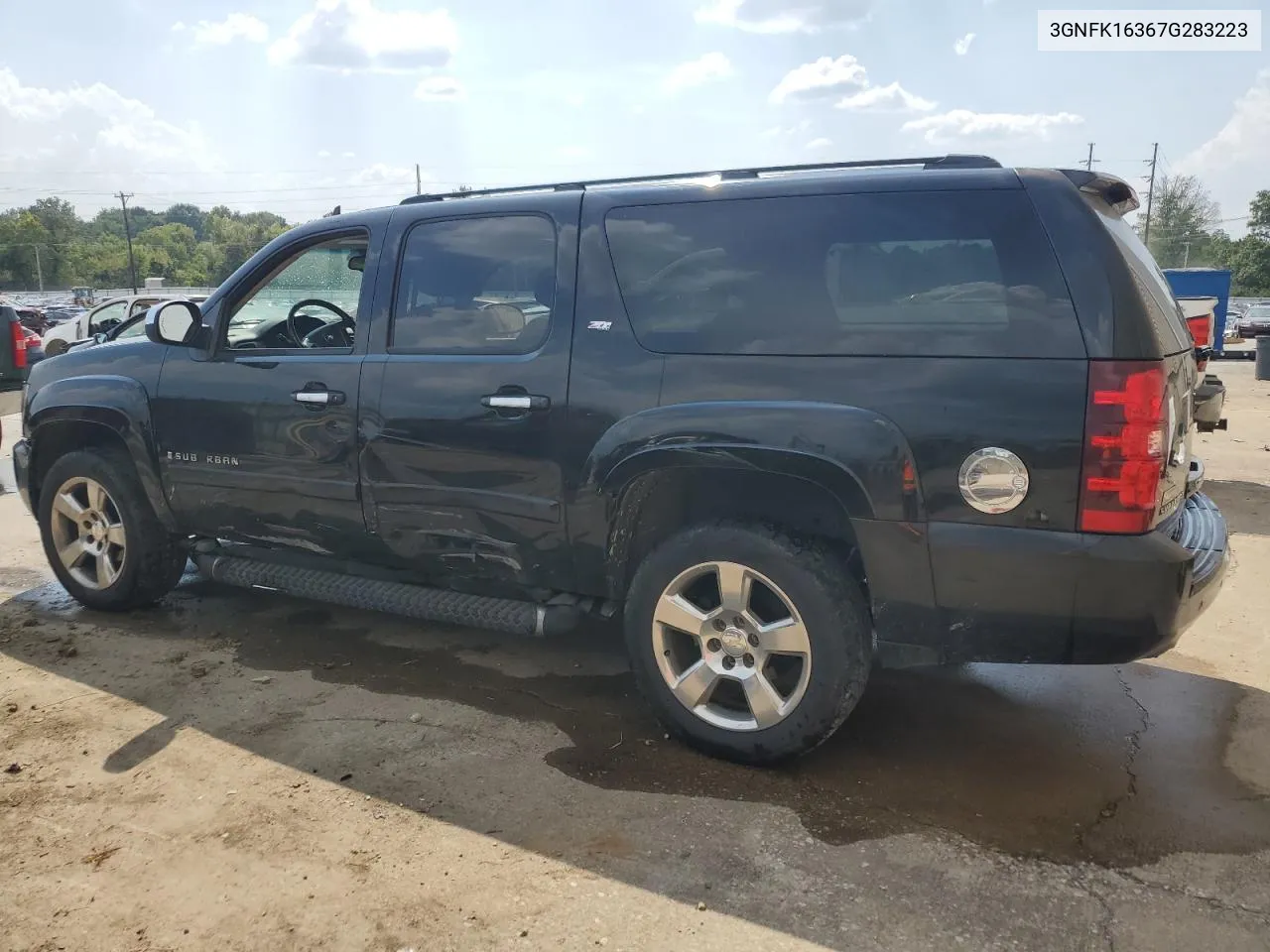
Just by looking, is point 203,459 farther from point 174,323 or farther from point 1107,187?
point 1107,187

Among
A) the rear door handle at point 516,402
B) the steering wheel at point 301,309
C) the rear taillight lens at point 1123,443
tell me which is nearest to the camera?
the rear taillight lens at point 1123,443

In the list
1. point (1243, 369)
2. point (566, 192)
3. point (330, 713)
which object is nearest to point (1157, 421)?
point (566, 192)

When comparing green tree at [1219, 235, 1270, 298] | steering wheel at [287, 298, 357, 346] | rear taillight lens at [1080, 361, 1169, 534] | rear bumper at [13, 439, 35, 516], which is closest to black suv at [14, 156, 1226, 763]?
rear taillight lens at [1080, 361, 1169, 534]

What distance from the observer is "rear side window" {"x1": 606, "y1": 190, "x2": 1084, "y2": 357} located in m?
2.79

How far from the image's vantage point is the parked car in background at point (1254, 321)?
2748 centimetres

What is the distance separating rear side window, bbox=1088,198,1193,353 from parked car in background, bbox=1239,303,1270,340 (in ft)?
86.6

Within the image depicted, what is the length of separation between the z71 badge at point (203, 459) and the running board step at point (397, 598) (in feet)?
1.58

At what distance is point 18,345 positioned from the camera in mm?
14703

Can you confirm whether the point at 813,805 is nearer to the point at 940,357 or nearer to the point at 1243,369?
the point at 940,357

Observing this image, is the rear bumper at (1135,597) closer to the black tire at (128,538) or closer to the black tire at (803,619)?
the black tire at (803,619)

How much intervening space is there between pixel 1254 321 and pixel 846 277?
1268 inches

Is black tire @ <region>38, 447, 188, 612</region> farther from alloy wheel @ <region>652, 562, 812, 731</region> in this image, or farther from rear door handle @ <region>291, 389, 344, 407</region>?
alloy wheel @ <region>652, 562, 812, 731</region>

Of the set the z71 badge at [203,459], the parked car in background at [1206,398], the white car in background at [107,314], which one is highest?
the white car in background at [107,314]

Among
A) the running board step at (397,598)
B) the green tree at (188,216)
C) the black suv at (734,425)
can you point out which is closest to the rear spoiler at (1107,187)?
the black suv at (734,425)
